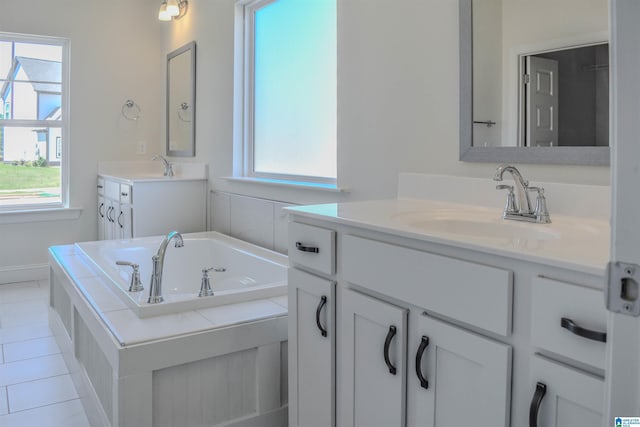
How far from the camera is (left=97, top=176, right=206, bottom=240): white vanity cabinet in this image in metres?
3.70

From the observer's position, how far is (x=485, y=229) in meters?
1.57

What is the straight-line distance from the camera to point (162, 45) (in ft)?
15.5

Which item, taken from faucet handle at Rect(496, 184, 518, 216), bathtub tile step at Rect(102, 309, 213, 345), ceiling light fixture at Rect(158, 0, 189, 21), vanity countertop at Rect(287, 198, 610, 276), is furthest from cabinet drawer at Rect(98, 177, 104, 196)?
faucet handle at Rect(496, 184, 518, 216)

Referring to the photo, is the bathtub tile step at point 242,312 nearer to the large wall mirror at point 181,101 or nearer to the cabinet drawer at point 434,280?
the cabinet drawer at point 434,280

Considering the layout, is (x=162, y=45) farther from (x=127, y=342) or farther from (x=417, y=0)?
(x=127, y=342)

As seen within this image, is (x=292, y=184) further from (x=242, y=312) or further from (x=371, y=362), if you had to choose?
(x=371, y=362)

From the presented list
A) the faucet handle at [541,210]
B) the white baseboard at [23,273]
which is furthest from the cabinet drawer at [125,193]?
the faucet handle at [541,210]

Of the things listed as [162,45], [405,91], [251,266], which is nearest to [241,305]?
[251,266]

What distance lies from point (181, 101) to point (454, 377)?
3717mm

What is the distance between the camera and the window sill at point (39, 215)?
13.9ft

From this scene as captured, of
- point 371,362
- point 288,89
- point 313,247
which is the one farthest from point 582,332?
point 288,89

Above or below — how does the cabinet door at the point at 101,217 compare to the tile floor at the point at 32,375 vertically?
above

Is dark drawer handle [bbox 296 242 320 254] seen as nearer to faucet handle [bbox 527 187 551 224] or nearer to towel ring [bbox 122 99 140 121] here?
faucet handle [bbox 527 187 551 224]

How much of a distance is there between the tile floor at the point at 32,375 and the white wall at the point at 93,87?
2.74ft
